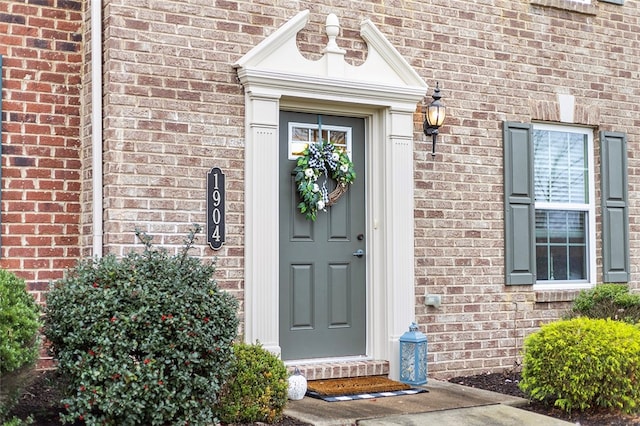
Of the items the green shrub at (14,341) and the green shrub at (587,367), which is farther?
the green shrub at (587,367)

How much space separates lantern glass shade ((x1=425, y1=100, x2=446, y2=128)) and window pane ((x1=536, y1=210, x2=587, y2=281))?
5.49ft

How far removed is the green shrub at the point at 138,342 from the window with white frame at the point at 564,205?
4.40m

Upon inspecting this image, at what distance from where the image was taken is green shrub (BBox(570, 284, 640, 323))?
834cm

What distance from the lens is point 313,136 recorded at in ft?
25.0

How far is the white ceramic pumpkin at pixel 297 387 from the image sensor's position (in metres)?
6.58

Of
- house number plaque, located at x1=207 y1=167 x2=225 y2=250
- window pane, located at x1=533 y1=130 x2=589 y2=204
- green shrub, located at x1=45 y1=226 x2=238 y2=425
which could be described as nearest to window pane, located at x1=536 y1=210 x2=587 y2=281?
window pane, located at x1=533 y1=130 x2=589 y2=204

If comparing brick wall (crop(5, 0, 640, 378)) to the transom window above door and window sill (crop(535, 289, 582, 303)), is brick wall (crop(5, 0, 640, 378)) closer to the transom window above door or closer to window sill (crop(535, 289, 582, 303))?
window sill (crop(535, 289, 582, 303))

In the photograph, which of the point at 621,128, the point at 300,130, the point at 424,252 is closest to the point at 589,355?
the point at 424,252

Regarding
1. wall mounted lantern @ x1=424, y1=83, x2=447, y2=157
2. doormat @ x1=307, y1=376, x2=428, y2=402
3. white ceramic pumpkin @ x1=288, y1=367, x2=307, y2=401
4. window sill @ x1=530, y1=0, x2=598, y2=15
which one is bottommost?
doormat @ x1=307, y1=376, x2=428, y2=402

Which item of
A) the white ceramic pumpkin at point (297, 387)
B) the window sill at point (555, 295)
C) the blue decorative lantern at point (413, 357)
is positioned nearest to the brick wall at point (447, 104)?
the window sill at point (555, 295)

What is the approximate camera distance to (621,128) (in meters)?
9.35

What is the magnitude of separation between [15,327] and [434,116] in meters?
4.44

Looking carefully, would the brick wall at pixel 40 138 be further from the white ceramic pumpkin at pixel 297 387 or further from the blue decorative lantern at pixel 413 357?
the blue decorative lantern at pixel 413 357

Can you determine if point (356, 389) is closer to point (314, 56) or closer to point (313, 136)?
point (313, 136)
